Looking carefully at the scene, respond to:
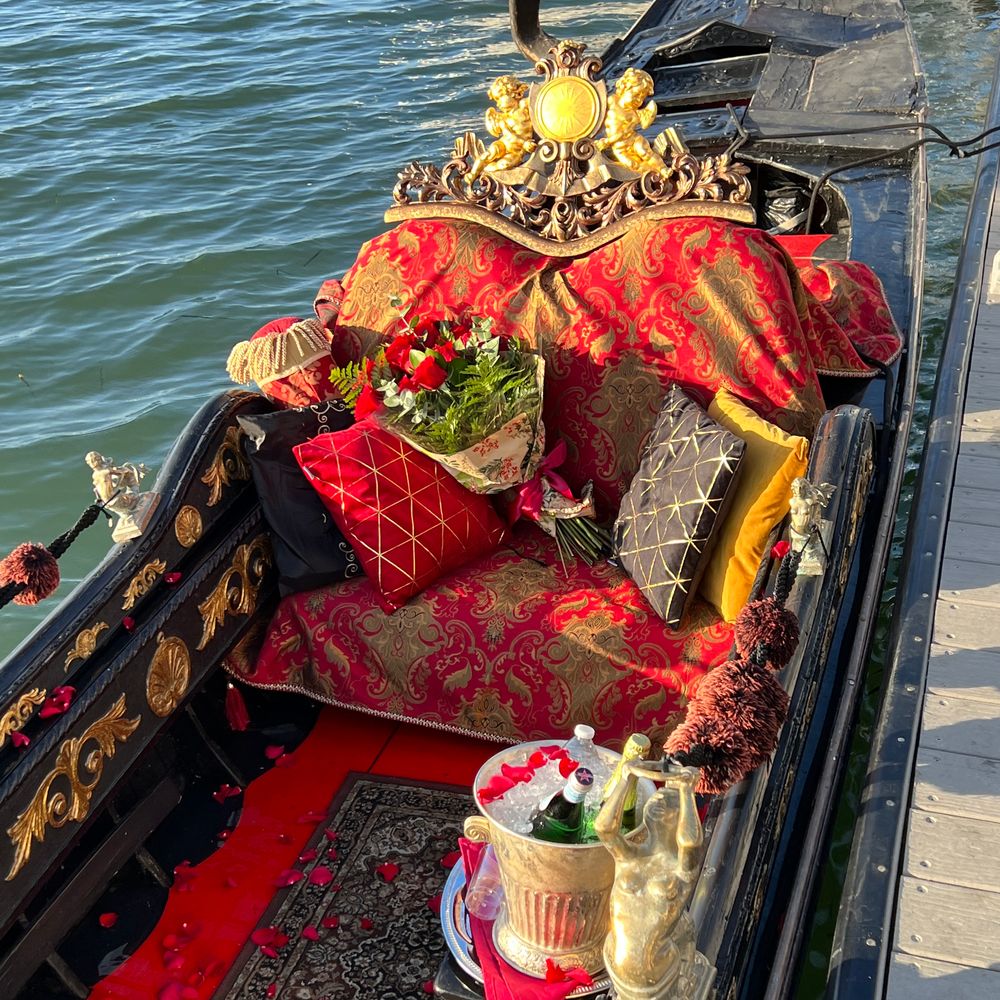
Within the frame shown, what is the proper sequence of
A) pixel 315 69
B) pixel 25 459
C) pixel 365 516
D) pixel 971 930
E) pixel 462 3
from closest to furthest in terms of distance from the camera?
pixel 971 930 → pixel 365 516 → pixel 25 459 → pixel 315 69 → pixel 462 3

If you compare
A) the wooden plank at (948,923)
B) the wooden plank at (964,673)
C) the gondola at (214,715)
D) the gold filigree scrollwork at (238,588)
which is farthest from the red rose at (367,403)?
the wooden plank at (948,923)

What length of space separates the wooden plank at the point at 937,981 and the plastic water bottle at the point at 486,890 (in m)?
0.58

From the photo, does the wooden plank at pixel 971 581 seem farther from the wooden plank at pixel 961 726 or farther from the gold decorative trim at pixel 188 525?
the gold decorative trim at pixel 188 525

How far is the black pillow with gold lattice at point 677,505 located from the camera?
221 cm

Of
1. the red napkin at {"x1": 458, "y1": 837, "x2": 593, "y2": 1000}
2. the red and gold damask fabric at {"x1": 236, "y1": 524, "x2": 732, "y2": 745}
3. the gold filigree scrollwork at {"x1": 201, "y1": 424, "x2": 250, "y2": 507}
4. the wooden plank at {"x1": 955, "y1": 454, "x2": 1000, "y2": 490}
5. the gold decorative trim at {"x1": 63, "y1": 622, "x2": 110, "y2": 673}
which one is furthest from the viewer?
the wooden plank at {"x1": 955, "y1": 454, "x2": 1000, "y2": 490}

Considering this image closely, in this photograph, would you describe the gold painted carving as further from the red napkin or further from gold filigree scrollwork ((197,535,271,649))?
the red napkin

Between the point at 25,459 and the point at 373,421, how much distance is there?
266 cm

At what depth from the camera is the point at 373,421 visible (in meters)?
2.49

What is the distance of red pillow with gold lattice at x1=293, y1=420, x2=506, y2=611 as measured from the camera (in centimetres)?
242

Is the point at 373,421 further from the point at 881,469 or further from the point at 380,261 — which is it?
the point at 881,469

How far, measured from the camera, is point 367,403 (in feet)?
8.12

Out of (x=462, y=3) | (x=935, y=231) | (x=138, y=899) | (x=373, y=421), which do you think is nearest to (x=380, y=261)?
(x=373, y=421)

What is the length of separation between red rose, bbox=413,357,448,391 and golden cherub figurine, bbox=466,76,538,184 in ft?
1.76

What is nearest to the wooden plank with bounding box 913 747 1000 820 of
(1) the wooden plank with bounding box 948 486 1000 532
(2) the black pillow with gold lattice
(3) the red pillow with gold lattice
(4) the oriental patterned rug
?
(2) the black pillow with gold lattice
